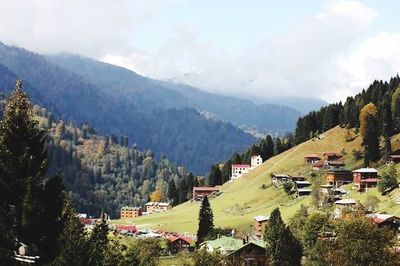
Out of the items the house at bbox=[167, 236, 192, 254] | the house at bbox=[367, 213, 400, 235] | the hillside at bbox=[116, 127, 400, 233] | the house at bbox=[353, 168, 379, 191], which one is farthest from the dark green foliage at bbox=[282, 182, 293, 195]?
the house at bbox=[367, 213, 400, 235]

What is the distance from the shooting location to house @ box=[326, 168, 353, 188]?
531ft

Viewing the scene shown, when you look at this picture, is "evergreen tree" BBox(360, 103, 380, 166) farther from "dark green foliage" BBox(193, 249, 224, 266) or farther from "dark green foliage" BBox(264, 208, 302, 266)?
"dark green foliage" BBox(193, 249, 224, 266)

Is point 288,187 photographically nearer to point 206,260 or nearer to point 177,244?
point 177,244

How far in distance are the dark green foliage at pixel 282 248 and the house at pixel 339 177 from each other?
67.6 m

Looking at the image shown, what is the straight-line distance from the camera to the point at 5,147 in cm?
3177

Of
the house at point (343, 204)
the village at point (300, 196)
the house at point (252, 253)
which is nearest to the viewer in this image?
the house at point (252, 253)

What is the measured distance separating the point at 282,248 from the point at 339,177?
238ft

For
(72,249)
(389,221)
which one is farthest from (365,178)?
(72,249)

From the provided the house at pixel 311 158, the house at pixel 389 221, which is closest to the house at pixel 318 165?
the house at pixel 311 158

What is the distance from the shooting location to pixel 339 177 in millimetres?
162625

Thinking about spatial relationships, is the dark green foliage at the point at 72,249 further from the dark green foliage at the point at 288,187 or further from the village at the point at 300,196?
the dark green foliage at the point at 288,187

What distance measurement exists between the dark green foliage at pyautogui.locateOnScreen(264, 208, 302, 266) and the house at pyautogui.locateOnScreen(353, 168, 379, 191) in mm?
55918

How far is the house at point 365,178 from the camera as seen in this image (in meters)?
148

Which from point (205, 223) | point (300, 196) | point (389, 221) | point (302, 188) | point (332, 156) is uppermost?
point (332, 156)
